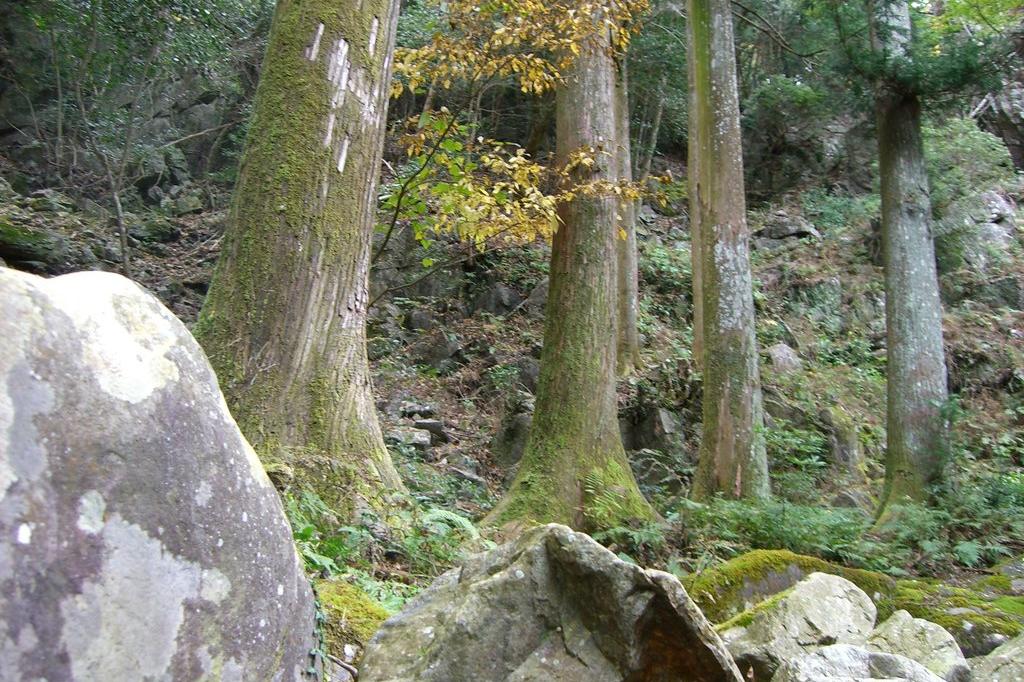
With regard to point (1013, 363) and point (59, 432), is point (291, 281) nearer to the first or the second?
point (59, 432)

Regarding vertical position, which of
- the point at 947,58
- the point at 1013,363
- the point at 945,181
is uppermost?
the point at 945,181

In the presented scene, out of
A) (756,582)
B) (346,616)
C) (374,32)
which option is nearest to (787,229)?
(756,582)

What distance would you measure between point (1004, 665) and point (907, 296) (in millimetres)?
7405

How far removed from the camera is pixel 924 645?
4188 millimetres

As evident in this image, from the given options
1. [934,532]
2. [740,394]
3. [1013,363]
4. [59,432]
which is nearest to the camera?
[59,432]

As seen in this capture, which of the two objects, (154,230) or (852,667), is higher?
(154,230)

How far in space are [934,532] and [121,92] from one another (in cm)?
1686

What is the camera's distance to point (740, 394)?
9867 millimetres

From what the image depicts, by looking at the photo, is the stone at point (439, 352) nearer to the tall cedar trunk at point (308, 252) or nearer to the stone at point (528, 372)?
the stone at point (528, 372)

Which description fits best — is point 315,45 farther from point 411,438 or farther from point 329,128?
point 411,438

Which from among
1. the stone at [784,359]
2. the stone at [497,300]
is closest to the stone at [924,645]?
the stone at [784,359]

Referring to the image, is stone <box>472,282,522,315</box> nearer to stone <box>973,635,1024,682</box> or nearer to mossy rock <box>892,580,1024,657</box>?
mossy rock <box>892,580,1024,657</box>

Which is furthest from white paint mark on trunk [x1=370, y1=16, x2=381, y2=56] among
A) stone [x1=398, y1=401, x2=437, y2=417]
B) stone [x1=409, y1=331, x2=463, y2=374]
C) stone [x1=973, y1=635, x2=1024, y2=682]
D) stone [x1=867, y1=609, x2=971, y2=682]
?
stone [x1=409, y1=331, x2=463, y2=374]

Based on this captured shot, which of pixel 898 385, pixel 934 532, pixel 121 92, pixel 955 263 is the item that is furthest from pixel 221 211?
pixel 955 263
